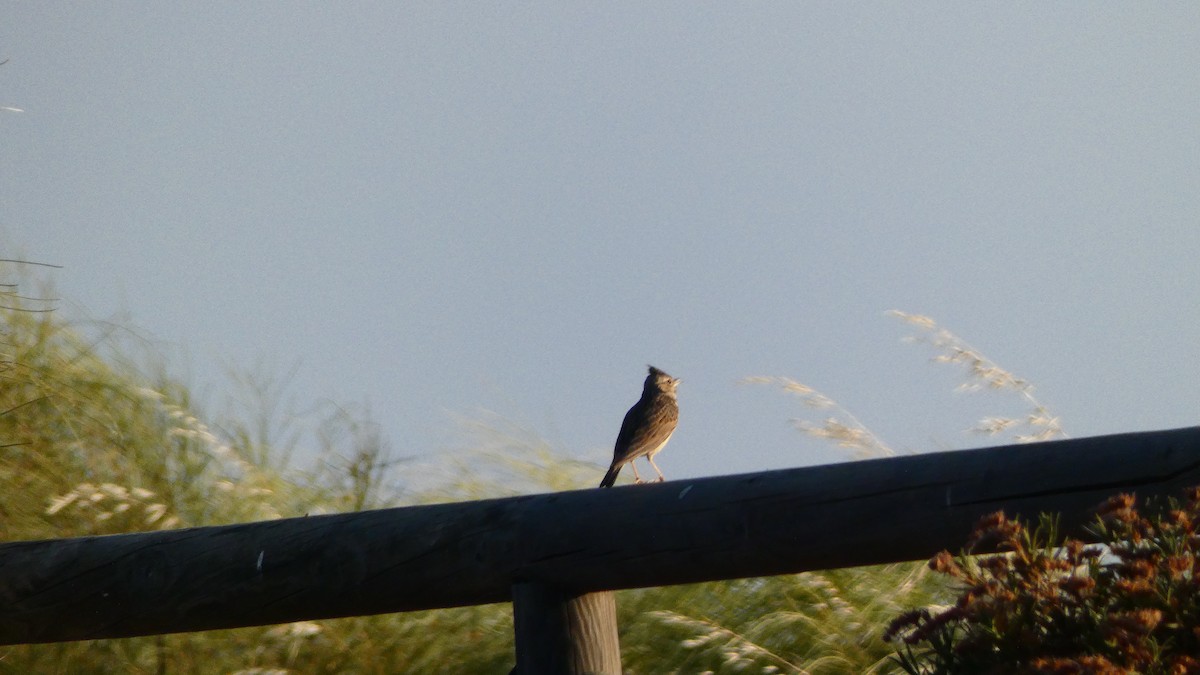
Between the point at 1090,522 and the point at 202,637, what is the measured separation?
11.5ft

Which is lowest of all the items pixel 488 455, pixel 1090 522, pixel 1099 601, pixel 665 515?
pixel 1099 601

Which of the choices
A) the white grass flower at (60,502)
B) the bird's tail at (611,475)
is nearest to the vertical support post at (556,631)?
the bird's tail at (611,475)

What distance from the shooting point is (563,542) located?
2.97m

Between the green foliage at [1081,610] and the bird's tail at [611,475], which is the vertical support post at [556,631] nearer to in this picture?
the green foliage at [1081,610]

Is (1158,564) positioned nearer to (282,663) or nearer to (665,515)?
(665,515)

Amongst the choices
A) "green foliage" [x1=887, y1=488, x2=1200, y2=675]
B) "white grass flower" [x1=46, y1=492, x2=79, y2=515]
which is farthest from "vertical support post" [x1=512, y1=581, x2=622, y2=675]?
"white grass flower" [x1=46, y1=492, x2=79, y2=515]

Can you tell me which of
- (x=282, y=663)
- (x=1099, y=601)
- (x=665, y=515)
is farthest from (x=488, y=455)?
(x=1099, y=601)

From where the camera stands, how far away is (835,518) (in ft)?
9.02

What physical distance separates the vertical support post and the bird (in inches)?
85.4

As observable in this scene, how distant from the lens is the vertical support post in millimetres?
3008

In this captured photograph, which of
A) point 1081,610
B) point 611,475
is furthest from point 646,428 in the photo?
point 1081,610

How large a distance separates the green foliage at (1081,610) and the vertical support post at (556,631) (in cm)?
109

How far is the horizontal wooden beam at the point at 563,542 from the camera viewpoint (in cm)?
262

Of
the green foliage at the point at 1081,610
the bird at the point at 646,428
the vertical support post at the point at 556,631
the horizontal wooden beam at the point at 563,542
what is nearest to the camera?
the green foliage at the point at 1081,610
